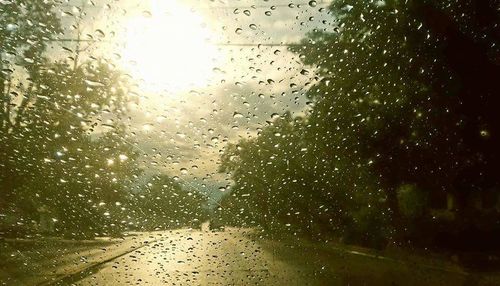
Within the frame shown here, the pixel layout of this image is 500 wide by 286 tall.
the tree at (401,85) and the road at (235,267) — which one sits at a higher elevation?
the tree at (401,85)

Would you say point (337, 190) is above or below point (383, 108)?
below

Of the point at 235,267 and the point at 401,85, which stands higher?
the point at 401,85

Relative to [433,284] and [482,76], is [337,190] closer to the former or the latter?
[433,284]

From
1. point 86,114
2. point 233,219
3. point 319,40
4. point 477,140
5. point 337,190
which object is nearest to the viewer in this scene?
point 86,114

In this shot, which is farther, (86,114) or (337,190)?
(337,190)

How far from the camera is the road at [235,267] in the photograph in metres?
7.09

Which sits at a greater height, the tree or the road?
the tree

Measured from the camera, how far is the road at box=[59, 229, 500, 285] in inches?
279

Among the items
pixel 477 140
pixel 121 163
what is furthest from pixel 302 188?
pixel 477 140

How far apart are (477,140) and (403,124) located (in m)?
2.45

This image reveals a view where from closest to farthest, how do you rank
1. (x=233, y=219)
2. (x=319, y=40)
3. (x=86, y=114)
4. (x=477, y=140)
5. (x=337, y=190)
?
(x=86, y=114)
(x=319, y=40)
(x=233, y=219)
(x=337, y=190)
(x=477, y=140)

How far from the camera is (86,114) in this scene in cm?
666

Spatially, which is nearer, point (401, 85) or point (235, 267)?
point (401, 85)

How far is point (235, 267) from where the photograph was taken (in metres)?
8.09
